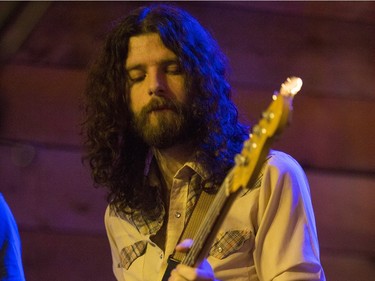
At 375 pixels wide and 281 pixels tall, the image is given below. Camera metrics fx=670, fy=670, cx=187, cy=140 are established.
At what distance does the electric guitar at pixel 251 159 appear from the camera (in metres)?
1.26

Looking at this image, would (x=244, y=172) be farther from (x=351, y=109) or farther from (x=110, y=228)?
(x=351, y=109)

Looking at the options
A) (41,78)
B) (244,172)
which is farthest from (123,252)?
(41,78)

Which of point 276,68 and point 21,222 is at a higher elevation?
point 276,68

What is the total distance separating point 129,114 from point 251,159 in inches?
28.7

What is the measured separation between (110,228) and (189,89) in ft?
1.74

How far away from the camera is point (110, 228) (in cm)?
206

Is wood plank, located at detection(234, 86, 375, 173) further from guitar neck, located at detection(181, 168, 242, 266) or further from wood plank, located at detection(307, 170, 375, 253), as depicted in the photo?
guitar neck, located at detection(181, 168, 242, 266)

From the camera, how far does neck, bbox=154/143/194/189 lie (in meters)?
1.91

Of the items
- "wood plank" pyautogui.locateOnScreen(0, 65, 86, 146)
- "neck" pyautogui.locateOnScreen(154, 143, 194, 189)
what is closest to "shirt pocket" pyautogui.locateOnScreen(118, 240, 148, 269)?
"neck" pyautogui.locateOnScreen(154, 143, 194, 189)

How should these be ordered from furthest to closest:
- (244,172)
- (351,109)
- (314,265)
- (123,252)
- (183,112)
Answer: (351,109) → (123,252) → (183,112) → (314,265) → (244,172)

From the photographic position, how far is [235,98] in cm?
253

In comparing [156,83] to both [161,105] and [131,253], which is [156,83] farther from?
[131,253]

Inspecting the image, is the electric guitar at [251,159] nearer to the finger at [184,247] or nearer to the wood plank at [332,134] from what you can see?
the finger at [184,247]

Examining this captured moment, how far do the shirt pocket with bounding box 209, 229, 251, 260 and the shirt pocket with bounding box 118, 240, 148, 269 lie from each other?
24 centimetres
